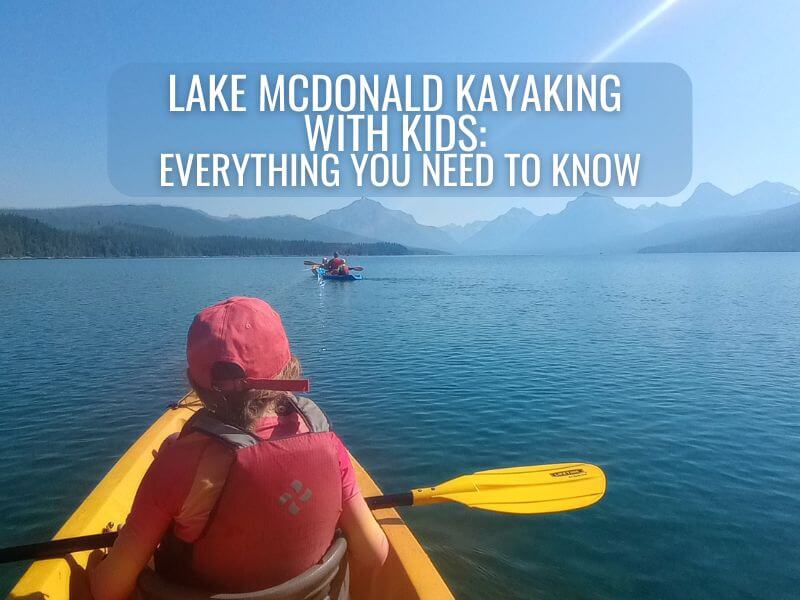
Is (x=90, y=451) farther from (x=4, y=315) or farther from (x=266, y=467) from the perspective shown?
(x=4, y=315)

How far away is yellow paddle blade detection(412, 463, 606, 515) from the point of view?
6.63 meters

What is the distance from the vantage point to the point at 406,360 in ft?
69.2

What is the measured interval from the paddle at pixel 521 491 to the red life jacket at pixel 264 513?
260 cm

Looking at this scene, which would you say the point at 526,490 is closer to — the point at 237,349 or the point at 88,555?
the point at 88,555

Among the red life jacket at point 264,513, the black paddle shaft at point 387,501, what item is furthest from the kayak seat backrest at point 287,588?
the black paddle shaft at point 387,501

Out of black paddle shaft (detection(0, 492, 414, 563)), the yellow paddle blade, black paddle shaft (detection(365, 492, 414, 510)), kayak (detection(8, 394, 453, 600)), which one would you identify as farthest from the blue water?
black paddle shaft (detection(0, 492, 414, 563))

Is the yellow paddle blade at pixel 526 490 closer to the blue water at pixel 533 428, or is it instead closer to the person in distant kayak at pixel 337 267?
the blue water at pixel 533 428

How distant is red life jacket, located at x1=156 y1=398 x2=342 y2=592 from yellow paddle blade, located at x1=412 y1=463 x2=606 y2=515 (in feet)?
10.7

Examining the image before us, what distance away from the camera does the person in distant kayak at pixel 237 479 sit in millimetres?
2773

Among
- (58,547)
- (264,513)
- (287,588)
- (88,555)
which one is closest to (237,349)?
(264,513)

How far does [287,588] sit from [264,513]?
1.79 feet

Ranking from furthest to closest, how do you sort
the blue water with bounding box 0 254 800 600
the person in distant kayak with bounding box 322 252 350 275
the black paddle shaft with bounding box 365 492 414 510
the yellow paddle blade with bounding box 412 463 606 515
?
the person in distant kayak with bounding box 322 252 350 275 < the blue water with bounding box 0 254 800 600 < the yellow paddle blade with bounding box 412 463 606 515 < the black paddle shaft with bounding box 365 492 414 510

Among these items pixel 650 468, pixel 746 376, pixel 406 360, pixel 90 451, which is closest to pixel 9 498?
Answer: pixel 90 451

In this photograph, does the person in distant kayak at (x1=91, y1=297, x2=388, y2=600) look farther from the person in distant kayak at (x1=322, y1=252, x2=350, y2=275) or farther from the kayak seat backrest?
the person in distant kayak at (x1=322, y1=252, x2=350, y2=275)
